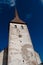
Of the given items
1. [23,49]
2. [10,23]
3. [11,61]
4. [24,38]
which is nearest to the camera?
[11,61]

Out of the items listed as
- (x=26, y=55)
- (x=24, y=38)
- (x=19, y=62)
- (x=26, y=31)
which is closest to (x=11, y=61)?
(x=19, y=62)

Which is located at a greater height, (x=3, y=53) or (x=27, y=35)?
(x=27, y=35)

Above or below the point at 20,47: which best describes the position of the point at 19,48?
below

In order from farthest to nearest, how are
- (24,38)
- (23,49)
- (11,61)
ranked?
(24,38)
(23,49)
(11,61)

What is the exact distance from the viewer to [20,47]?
85.9ft

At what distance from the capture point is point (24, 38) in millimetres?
27797

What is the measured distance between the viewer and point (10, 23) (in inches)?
1192

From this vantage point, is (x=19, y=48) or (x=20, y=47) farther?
(x=20, y=47)

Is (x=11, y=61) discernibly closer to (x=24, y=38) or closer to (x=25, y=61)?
(x=25, y=61)

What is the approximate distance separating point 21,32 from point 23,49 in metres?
3.93

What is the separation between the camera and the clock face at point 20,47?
Answer: 24.5 metres

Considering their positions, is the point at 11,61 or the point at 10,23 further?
the point at 10,23

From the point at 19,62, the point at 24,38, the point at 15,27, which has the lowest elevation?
the point at 19,62

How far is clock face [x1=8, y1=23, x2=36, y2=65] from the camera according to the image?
963 inches
